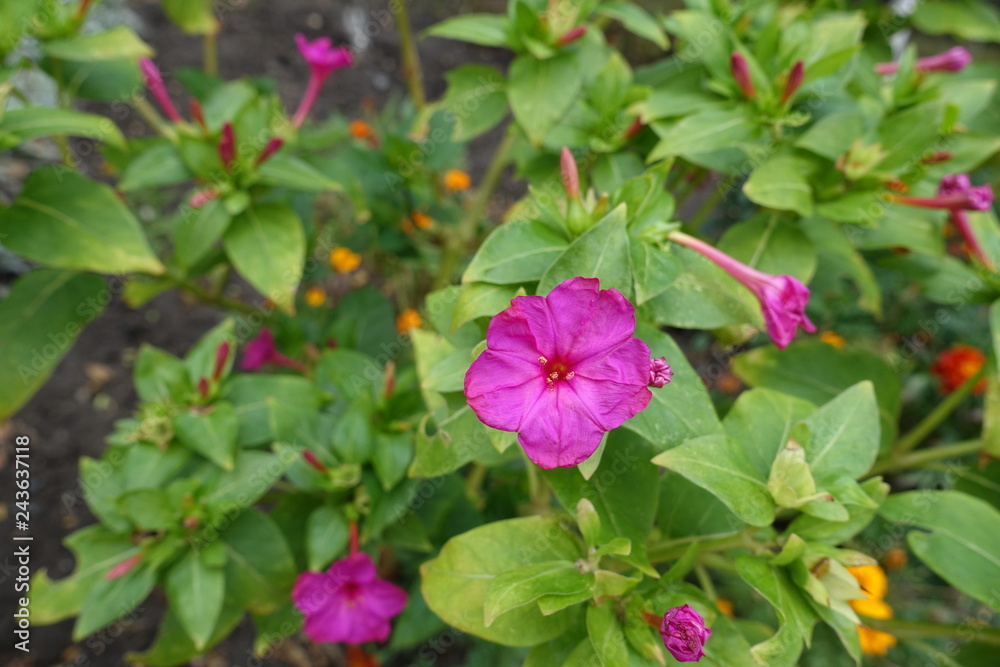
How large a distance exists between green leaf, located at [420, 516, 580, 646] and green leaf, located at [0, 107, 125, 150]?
49.3 inches

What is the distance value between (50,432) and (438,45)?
352 centimetres

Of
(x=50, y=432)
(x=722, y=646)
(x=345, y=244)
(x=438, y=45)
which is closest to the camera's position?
(x=722, y=646)

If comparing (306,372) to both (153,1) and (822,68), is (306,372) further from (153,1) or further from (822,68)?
(153,1)

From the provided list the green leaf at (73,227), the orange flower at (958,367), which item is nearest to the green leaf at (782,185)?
the green leaf at (73,227)

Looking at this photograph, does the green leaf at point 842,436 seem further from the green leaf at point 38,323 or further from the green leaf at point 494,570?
the green leaf at point 38,323

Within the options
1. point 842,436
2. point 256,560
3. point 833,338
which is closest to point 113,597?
point 256,560

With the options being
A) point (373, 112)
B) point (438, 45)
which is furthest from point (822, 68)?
point (438, 45)

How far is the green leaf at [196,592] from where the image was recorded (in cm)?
145

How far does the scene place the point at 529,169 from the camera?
5.72ft

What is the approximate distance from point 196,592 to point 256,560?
147 mm

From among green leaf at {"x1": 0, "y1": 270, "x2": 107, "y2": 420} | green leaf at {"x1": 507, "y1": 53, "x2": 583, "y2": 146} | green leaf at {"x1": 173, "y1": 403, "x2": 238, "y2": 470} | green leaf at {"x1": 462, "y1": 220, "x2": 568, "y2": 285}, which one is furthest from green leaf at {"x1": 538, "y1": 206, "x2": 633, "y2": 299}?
green leaf at {"x1": 0, "y1": 270, "x2": 107, "y2": 420}

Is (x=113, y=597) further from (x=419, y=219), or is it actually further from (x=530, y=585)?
(x=419, y=219)

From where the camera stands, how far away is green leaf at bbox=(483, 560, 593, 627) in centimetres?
97

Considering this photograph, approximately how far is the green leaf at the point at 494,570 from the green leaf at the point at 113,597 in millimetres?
805
